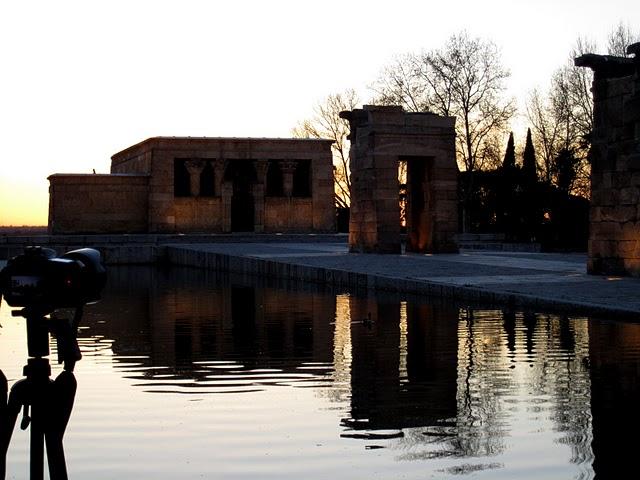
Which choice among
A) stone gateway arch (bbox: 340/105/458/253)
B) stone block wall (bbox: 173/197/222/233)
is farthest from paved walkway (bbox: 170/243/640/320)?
stone block wall (bbox: 173/197/222/233)

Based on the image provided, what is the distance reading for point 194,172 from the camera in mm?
57156

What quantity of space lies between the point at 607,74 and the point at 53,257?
20.5 m

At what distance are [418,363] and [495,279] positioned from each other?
423 inches

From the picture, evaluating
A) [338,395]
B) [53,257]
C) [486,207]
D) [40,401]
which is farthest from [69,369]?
[486,207]

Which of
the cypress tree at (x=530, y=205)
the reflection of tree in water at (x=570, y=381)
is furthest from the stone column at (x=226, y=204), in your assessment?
the reflection of tree in water at (x=570, y=381)

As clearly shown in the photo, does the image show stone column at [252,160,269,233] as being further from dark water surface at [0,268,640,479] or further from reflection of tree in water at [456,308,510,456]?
reflection of tree in water at [456,308,510,456]

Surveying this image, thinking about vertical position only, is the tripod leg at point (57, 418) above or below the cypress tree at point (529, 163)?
below

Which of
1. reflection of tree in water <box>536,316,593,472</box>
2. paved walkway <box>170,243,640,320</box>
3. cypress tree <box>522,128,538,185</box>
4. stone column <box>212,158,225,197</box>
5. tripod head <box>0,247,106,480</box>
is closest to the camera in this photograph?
tripod head <box>0,247,106,480</box>

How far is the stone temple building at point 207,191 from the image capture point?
2223 inches

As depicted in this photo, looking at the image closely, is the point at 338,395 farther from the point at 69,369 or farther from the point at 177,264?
the point at 177,264

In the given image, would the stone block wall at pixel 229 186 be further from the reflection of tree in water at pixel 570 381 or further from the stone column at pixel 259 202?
the reflection of tree in water at pixel 570 381

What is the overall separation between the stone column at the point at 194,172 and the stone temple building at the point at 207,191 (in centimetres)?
5

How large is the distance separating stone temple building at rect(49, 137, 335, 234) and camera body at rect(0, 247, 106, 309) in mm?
51847

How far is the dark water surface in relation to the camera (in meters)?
6.14
